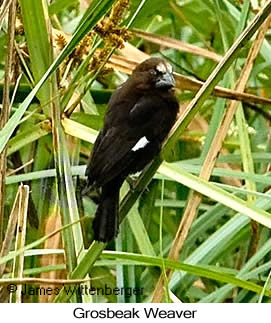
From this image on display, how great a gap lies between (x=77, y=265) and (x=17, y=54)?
1.54ft

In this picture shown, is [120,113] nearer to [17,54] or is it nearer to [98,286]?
[17,54]

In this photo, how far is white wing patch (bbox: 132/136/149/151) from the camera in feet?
5.41

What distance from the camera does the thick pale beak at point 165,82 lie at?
181 cm

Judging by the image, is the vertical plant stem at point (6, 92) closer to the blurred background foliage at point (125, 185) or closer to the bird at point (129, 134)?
the blurred background foliage at point (125, 185)

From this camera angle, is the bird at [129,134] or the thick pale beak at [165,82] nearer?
the bird at [129,134]

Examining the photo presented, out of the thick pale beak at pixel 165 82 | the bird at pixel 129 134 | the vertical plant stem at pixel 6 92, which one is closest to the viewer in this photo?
the vertical plant stem at pixel 6 92

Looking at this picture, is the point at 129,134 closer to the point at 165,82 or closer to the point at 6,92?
the point at 165,82

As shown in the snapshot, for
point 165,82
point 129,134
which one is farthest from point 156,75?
point 129,134

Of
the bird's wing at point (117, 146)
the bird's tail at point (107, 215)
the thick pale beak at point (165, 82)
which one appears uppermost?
the thick pale beak at point (165, 82)

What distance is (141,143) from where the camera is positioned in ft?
5.47

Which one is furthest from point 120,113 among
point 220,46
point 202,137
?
point 220,46

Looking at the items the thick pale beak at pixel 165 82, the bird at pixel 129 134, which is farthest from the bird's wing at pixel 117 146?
the thick pale beak at pixel 165 82

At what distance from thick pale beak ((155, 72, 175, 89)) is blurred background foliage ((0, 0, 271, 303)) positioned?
0.34 ft

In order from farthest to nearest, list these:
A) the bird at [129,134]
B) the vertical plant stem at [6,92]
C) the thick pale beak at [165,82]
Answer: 1. the thick pale beak at [165,82]
2. the bird at [129,134]
3. the vertical plant stem at [6,92]
